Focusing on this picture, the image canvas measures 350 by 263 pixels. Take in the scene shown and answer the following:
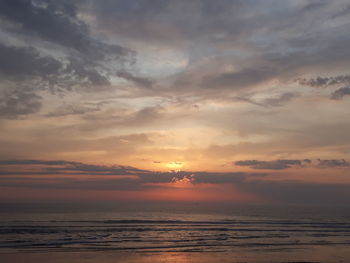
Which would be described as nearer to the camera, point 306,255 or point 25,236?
point 306,255

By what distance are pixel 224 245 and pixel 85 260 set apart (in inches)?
602

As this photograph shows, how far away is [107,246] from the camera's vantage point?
1329 inches

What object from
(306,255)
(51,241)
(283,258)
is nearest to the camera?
(283,258)

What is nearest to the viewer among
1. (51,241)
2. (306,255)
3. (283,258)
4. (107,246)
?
(283,258)

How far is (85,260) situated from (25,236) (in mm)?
16946

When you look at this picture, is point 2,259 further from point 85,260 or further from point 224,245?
point 224,245

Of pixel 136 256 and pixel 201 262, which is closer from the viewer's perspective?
pixel 201 262

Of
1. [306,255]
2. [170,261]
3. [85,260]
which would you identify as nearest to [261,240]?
[306,255]

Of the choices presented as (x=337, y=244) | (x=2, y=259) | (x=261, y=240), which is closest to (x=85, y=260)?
(x=2, y=259)

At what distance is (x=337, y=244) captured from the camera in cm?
3800

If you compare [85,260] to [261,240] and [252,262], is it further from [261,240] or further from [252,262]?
[261,240]

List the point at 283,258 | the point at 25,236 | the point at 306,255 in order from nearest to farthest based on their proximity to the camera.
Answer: the point at 283,258 < the point at 306,255 < the point at 25,236

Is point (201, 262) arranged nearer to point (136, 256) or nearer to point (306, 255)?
point (136, 256)

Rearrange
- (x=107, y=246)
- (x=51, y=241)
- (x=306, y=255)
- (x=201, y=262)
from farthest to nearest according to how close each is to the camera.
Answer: (x=51, y=241) → (x=107, y=246) → (x=306, y=255) → (x=201, y=262)
